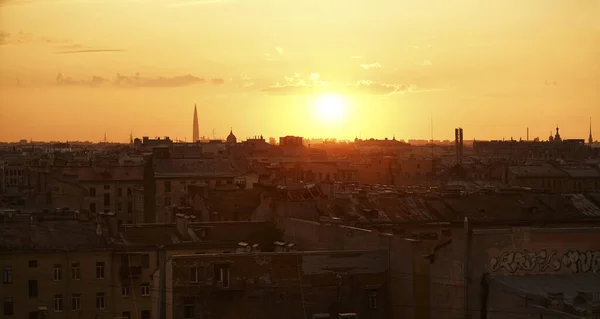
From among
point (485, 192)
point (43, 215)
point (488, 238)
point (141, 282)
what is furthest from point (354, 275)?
point (485, 192)

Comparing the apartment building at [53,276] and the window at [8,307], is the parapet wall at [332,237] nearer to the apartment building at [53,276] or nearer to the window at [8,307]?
the apartment building at [53,276]

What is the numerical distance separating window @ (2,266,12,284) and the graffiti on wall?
50.6 feet

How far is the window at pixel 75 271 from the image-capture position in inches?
1334

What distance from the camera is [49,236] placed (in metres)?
34.8

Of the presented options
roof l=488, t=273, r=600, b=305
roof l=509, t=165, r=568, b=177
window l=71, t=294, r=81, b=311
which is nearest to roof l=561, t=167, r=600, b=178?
roof l=509, t=165, r=568, b=177

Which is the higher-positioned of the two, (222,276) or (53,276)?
(222,276)

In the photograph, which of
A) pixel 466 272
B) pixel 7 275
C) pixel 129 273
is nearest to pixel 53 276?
pixel 7 275

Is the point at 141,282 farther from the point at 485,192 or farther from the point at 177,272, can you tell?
the point at 485,192

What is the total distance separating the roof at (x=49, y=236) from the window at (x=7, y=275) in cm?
63

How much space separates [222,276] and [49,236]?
1140cm

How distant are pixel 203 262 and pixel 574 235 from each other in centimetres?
821

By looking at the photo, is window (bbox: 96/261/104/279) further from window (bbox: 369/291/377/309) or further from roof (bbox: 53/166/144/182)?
roof (bbox: 53/166/144/182)

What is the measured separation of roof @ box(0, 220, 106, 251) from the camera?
112ft

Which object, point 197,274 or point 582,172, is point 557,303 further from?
point 582,172
